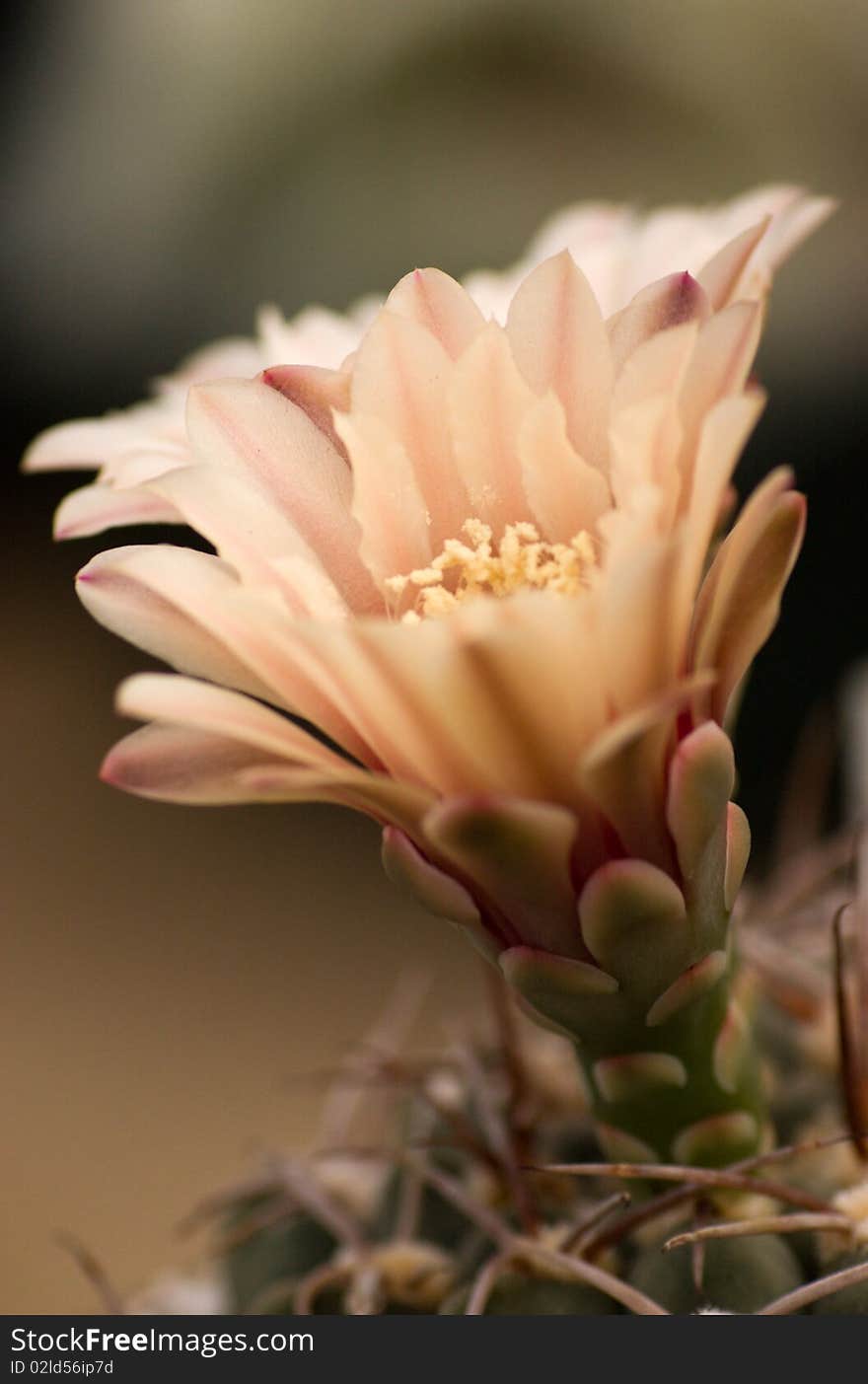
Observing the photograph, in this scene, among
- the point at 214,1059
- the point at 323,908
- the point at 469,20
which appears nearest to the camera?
the point at 469,20

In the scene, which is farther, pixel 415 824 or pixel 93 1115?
pixel 93 1115

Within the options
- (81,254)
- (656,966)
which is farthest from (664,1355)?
(81,254)

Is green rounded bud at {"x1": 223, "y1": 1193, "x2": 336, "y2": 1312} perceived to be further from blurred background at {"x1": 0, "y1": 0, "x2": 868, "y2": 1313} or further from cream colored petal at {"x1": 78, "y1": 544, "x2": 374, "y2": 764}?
blurred background at {"x1": 0, "y1": 0, "x2": 868, "y2": 1313}

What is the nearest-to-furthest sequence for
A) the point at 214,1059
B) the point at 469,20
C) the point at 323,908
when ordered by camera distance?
1. the point at 469,20
2. the point at 214,1059
3. the point at 323,908

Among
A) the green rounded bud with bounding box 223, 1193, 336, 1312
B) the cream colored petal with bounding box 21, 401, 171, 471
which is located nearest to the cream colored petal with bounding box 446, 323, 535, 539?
the cream colored petal with bounding box 21, 401, 171, 471

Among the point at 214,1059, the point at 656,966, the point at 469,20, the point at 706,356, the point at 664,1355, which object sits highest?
the point at 469,20

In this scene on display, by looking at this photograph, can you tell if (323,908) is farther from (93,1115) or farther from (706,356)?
(706,356)
